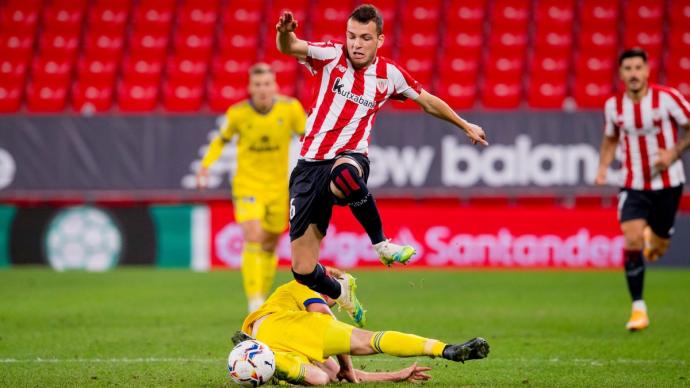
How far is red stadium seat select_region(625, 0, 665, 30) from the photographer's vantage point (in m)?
19.1

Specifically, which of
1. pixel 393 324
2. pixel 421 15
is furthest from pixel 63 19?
pixel 393 324

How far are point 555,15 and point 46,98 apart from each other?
29.4 feet

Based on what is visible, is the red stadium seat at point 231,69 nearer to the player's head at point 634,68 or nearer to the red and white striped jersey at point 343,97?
the player's head at point 634,68

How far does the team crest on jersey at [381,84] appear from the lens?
736 centimetres

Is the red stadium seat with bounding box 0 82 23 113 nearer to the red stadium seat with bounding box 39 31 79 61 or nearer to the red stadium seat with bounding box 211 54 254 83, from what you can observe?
the red stadium seat with bounding box 39 31 79 61

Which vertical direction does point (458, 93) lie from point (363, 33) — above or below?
above

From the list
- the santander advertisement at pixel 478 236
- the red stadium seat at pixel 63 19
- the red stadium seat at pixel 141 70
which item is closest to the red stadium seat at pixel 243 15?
the red stadium seat at pixel 141 70

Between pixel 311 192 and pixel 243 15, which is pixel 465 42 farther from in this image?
pixel 311 192

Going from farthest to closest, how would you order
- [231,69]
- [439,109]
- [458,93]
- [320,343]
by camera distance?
1. [231,69]
2. [458,93]
3. [439,109]
4. [320,343]

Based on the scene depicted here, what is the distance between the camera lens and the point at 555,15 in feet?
63.9

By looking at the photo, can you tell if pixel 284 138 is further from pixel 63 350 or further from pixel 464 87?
pixel 464 87

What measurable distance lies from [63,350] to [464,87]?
1080 centimetres

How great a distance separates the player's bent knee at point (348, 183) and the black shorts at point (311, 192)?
17 cm

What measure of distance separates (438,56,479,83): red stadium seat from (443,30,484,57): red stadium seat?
22 cm
